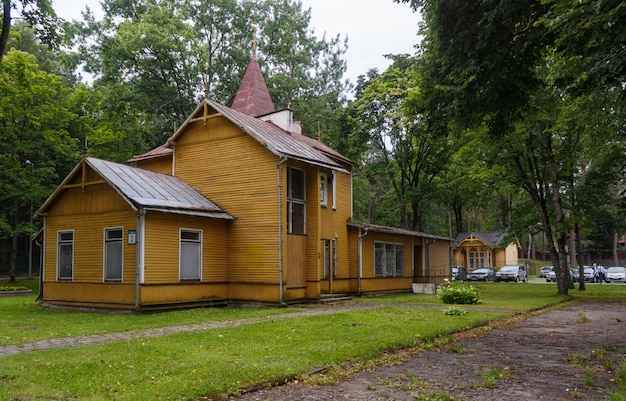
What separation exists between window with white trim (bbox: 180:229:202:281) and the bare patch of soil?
380 inches

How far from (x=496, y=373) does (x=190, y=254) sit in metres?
12.1

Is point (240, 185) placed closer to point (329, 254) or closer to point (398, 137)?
point (329, 254)

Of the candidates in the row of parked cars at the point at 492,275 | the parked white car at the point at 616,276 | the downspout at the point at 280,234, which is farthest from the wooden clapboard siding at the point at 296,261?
the parked white car at the point at 616,276

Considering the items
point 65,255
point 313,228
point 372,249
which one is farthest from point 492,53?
point 372,249

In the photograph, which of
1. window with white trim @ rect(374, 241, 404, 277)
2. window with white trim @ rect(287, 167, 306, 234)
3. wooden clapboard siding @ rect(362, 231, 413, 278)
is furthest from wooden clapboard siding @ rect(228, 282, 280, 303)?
window with white trim @ rect(374, 241, 404, 277)

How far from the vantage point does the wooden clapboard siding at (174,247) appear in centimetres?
1609

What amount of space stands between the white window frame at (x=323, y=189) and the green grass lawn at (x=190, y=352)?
762 cm

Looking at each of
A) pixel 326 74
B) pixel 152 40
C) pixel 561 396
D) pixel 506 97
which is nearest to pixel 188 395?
pixel 561 396

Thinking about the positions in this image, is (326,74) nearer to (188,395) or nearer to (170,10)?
(170,10)

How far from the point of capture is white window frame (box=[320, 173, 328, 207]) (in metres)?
22.0

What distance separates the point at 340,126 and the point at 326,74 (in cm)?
1315

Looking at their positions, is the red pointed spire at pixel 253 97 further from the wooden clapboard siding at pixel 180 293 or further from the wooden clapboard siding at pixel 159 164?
the wooden clapboard siding at pixel 180 293

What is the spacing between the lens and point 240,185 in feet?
63.7

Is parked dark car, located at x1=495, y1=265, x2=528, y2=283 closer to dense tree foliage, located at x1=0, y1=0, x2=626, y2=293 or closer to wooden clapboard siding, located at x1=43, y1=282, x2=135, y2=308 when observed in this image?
dense tree foliage, located at x1=0, y1=0, x2=626, y2=293
